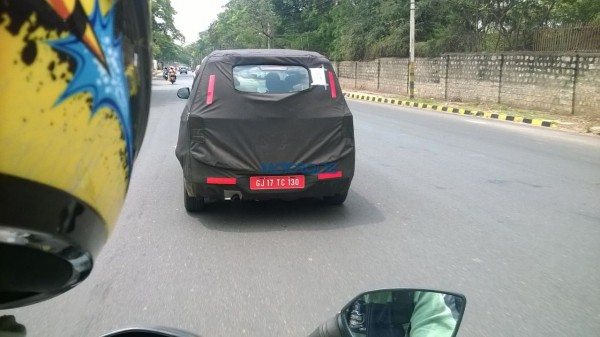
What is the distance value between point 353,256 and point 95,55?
3850 mm

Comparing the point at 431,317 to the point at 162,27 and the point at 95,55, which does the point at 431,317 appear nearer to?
the point at 95,55

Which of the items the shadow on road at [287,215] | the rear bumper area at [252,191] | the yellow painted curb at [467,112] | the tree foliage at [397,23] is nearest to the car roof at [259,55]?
the rear bumper area at [252,191]

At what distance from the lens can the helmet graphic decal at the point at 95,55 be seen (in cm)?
85

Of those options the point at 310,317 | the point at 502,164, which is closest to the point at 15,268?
the point at 310,317

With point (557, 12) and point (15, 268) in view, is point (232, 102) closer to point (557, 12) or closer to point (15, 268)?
point (15, 268)

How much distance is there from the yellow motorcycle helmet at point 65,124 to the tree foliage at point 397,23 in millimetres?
21011

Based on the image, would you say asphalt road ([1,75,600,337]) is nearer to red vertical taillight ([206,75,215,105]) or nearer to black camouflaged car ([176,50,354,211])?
black camouflaged car ([176,50,354,211])

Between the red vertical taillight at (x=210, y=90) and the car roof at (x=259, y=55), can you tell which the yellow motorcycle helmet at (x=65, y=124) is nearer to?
the red vertical taillight at (x=210, y=90)

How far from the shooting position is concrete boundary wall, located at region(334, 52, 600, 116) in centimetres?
1722

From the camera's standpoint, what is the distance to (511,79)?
69.1ft

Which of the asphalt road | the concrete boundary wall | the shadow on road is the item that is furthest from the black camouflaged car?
the concrete boundary wall

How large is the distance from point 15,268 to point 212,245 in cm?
388

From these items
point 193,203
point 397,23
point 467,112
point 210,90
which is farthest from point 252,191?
point 397,23

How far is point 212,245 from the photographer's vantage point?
4875 mm
